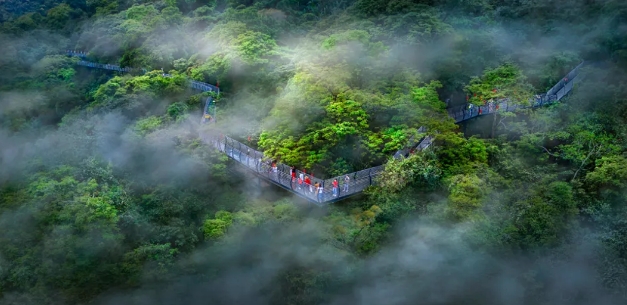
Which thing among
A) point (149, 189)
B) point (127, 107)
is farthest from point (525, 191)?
point (127, 107)

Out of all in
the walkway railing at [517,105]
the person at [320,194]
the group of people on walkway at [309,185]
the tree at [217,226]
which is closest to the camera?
the person at [320,194]

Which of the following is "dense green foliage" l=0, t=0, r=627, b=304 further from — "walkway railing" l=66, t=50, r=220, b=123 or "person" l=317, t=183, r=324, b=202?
"person" l=317, t=183, r=324, b=202

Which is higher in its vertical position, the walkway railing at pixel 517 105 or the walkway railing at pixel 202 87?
the walkway railing at pixel 517 105

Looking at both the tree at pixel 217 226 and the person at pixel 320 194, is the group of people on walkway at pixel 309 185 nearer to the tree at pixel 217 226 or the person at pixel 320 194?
the person at pixel 320 194

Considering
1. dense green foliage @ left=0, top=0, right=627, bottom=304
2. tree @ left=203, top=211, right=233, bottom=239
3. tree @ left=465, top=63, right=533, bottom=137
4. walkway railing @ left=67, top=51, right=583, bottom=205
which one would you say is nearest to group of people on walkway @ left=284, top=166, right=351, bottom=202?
walkway railing @ left=67, top=51, right=583, bottom=205

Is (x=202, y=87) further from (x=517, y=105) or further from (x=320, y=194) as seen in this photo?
(x=517, y=105)

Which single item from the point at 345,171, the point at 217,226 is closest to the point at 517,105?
the point at 345,171

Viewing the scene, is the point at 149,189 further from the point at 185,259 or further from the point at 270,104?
the point at 270,104

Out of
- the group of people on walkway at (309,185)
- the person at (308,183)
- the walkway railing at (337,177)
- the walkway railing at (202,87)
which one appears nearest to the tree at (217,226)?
the walkway railing at (337,177)
